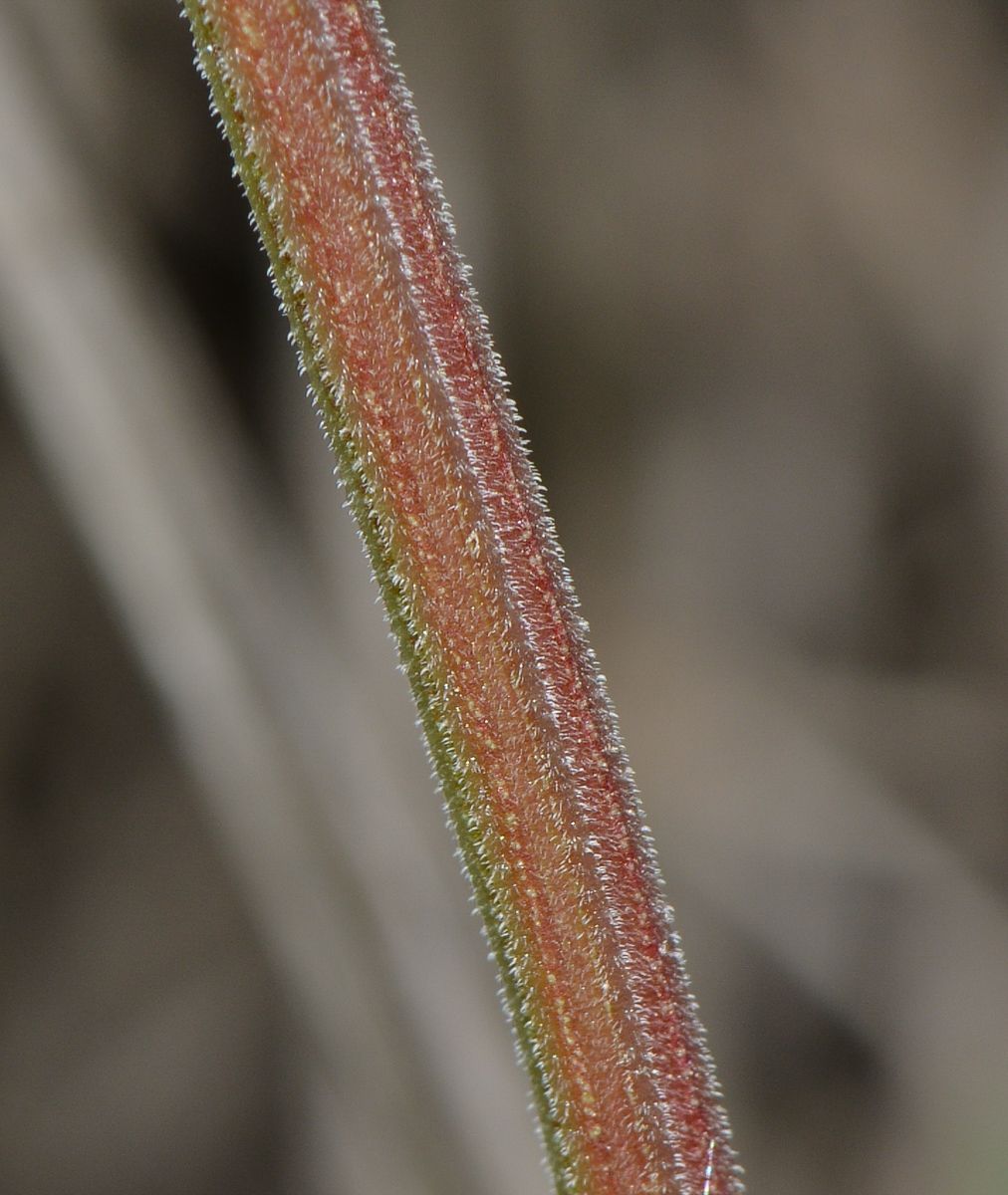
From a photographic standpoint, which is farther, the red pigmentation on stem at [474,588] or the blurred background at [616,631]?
the blurred background at [616,631]

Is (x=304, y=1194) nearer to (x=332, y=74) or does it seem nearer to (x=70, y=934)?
(x=70, y=934)

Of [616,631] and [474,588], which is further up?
[616,631]

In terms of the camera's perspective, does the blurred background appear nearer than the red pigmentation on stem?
No

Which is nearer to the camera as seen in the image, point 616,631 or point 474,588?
point 474,588
